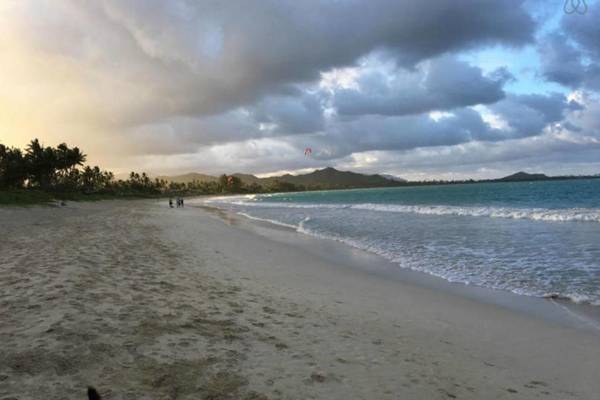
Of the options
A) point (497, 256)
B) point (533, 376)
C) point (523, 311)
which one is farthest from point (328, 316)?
point (497, 256)

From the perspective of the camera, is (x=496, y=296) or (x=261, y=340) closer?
(x=261, y=340)

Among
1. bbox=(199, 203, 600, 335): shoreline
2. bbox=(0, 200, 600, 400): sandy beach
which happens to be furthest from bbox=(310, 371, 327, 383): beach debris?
bbox=(199, 203, 600, 335): shoreline

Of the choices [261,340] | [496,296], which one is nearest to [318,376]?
[261,340]

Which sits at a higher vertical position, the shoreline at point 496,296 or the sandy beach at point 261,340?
the sandy beach at point 261,340

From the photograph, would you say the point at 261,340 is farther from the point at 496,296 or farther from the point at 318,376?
the point at 496,296

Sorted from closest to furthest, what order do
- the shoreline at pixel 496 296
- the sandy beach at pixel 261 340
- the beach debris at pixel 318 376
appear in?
the sandy beach at pixel 261 340
the beach debris at pixel 318 376
the shoreline at pixel 496 296

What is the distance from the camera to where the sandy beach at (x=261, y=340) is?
3996 millimetres

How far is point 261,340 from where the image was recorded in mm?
5375

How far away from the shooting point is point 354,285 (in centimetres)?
1013

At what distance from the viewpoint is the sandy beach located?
13.1 ft

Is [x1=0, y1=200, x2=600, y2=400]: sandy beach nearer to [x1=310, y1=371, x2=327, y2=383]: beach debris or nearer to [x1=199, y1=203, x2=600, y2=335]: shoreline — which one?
[x1=310, y1=371, x2=327, y2=383]: beach debris

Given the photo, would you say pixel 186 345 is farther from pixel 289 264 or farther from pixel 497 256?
pixel 497 256

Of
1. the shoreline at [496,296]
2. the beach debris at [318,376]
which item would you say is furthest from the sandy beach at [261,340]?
the shoreline at [496,296]

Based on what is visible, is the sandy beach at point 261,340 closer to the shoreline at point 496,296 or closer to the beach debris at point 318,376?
the beach debris at point 318,376
